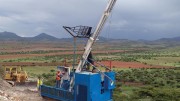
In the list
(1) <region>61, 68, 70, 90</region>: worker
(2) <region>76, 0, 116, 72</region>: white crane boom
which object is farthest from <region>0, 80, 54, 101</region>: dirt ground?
(2) <region>76, 0, 116, 72</region>: white crane boom

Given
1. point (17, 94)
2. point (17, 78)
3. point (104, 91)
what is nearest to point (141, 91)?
point (104, 91)

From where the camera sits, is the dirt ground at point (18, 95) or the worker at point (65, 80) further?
the dirt ground at point (18, 95)

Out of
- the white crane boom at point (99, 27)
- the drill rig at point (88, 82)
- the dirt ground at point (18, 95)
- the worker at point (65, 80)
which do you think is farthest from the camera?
the dirt ground at point (18, 95)

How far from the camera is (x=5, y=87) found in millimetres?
23578

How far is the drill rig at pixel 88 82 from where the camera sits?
53.3ft

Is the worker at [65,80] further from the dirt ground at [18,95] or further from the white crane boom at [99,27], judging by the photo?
the dirt ground at [18,95]

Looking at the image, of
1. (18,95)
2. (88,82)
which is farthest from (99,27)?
(18,95)

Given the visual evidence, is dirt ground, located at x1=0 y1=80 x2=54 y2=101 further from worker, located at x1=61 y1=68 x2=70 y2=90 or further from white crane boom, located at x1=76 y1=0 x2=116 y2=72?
white crane boom, located at x1=76 y1=0 x2=116 y2=72

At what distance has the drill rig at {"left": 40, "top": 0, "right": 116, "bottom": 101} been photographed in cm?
1625

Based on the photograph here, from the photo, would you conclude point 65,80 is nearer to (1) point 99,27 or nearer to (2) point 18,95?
(1) point 99,27

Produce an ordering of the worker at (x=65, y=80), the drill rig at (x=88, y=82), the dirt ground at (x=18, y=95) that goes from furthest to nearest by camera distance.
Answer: the dirt ground at (x=18, y=95) < the worker at (x=65, y=80) < the drill rig at (x=88, y=82)

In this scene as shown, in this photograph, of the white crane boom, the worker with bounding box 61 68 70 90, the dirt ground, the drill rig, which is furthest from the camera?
the dirt ground

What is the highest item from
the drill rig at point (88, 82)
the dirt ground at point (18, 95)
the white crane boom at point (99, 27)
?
the white crane boom at point (99, 27)

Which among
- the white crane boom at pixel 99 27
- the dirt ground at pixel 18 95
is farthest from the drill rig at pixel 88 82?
the dirt ground at pixel 18 95
